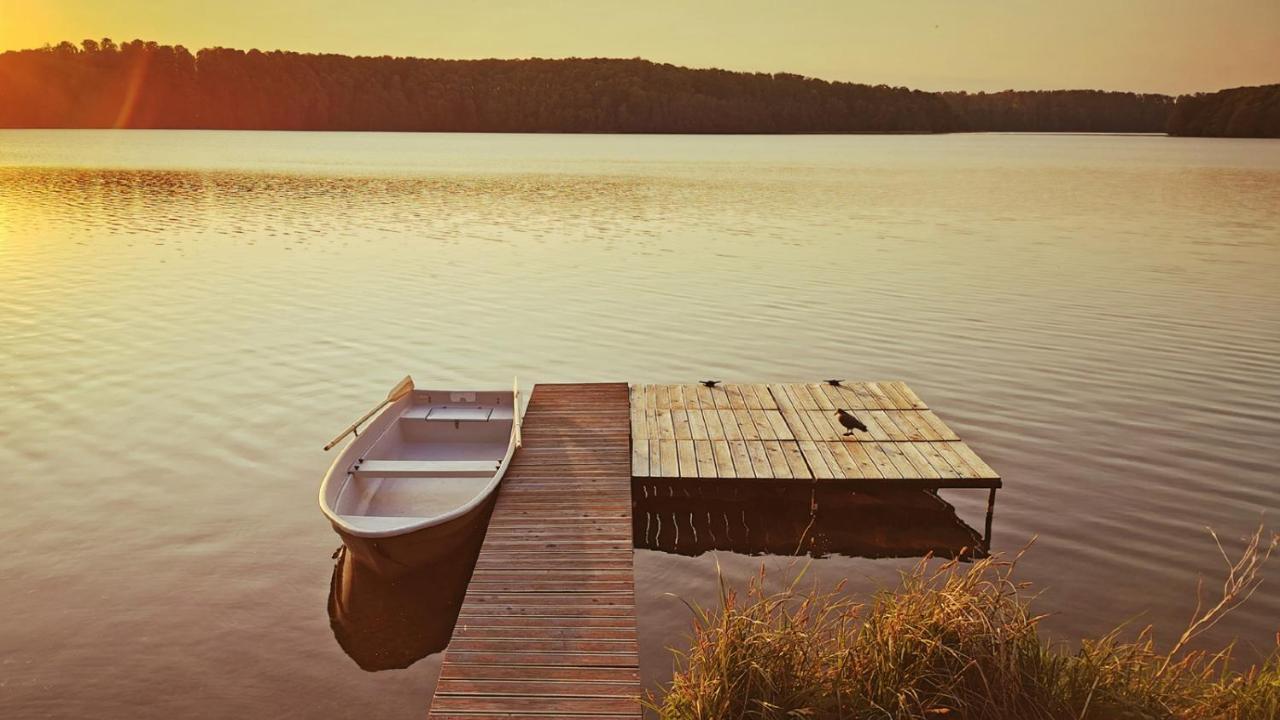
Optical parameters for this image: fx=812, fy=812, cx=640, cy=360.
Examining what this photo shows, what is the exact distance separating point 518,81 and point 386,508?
6921 inches

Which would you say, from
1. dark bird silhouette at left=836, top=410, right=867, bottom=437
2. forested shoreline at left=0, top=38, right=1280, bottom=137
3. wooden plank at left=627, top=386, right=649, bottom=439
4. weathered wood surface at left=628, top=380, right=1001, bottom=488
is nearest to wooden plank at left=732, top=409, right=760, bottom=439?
weathered wood surface at left=628, top=380, right=1001, bottom=488

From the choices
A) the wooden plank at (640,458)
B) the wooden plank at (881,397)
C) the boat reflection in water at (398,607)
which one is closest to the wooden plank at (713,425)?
the wooden plank at (640,458)

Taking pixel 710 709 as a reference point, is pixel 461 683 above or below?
below

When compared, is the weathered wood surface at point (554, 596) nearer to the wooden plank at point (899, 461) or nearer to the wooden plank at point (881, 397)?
the wooden plank at point (899, 461)

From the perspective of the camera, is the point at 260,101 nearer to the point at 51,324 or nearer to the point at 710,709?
the point at 51,324

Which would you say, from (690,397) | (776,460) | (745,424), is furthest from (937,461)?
(690,397)

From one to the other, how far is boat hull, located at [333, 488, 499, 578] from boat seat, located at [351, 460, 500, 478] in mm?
859

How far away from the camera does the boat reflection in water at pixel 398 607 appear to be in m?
8.52

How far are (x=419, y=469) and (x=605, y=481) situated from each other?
2390mm

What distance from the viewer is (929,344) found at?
18984 millimetres

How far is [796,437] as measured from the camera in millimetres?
12047

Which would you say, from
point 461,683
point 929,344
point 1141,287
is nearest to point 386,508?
point 461,683

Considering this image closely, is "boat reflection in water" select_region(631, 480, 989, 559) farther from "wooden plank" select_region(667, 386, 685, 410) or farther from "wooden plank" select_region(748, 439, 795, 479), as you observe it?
"wooden plank" select_region(667, 386, 685, 410)

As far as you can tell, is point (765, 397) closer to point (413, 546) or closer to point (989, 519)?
point (989, 519)
